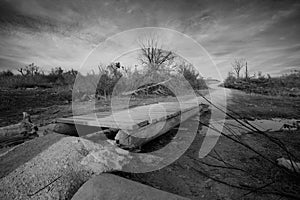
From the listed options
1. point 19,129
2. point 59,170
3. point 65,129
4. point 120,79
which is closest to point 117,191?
point 59,170

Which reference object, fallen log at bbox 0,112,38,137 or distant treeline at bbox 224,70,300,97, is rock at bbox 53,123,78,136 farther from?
distant treeline at bbox 224,70,300,97

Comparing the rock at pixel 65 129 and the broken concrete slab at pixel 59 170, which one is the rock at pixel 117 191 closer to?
the broken concrete slab at pixel 59 170

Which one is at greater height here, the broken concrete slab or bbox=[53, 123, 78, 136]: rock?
bbox=[53, 123, 78, 136]: rock

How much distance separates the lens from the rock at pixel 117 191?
43.1 inches

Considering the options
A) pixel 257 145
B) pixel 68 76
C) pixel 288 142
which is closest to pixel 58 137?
pixel 257 145

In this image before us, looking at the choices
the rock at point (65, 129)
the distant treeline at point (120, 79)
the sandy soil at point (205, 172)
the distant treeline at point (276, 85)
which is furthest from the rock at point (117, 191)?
the distant treeline at point (276, 85)

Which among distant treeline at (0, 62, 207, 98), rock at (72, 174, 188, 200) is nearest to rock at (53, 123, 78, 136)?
rock at (72, 174, 188, 200)

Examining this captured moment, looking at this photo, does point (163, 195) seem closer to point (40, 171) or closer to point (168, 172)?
point (168, 172)

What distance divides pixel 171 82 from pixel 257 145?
335 inches

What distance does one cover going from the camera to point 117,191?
116 cm

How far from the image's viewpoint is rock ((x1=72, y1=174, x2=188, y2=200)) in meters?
1.09

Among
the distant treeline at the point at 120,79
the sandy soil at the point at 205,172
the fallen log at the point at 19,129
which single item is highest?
the distant treeline at the point at 120,79

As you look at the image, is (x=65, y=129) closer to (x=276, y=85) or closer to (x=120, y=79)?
(x=120, y=79)

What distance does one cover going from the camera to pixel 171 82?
10.9 metres
